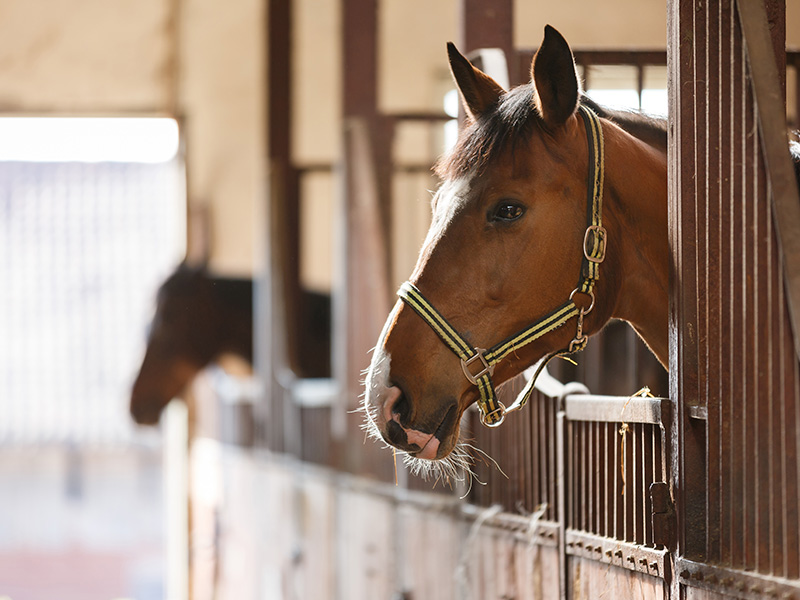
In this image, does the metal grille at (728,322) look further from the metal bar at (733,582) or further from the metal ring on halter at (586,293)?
the metal ring on halter at (586,293)

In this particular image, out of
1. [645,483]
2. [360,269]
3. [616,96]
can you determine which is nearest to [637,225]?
[645,483]

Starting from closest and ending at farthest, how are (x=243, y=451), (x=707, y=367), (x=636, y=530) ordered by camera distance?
(x=707, y=367) < (x=636, y=530) < (x=243, y=451)

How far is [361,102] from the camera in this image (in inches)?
201

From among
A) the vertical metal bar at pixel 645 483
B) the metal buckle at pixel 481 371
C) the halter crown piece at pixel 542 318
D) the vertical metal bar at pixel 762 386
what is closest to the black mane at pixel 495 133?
the halter crown piece at pixel 542 318

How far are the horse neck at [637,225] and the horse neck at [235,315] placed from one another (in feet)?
17.3

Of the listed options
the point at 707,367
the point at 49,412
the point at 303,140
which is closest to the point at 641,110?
the point at 707,367

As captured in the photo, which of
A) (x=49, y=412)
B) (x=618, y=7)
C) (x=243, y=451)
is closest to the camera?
(x=618, y=7)

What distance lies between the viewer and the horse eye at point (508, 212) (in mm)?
1927

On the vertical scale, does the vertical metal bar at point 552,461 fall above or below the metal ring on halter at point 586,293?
below

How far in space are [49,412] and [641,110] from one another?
45.4ft

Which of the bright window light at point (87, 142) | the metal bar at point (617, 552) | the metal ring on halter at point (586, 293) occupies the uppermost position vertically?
the bright window light at point (87, 142)

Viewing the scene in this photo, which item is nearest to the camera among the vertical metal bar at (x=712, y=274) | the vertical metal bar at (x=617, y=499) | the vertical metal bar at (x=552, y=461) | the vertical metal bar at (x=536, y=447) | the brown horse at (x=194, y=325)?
the vertical metal bar at (x=712, y=274)

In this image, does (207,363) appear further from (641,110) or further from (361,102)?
(641,110)

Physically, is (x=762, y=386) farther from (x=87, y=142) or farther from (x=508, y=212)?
(x=87, y=142)
